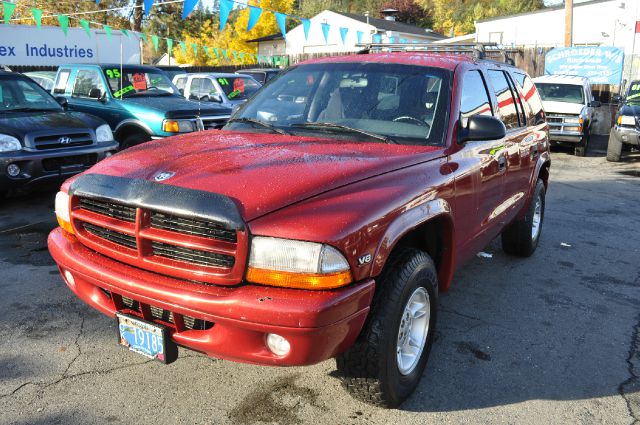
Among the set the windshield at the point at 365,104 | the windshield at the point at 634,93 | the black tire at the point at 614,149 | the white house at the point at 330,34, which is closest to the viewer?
the windshield at the point at 365,104

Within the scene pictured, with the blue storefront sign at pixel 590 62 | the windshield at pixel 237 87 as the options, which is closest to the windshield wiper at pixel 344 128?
the windshield at pixel 237 87

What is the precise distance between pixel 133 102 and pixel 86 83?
125cm

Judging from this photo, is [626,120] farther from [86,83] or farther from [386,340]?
[386,340]

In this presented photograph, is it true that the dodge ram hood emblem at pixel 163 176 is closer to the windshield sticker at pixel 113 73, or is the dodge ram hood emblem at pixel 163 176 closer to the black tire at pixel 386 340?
the black tire at pixel 386 340

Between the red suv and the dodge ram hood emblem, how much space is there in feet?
0.06

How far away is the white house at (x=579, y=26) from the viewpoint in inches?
1051

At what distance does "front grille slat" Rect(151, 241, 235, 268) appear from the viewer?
2.48 meters

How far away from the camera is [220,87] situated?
43.9ft

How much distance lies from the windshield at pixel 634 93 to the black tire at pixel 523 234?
9286mm

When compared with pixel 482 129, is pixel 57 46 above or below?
above

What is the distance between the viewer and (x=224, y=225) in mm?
2402

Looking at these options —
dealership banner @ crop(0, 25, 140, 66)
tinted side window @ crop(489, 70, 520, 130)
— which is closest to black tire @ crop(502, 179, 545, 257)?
tinted side window @ crop(489, 70, 520, 130)

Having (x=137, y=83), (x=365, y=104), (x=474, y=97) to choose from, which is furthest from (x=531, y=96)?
(x=137, y=83)

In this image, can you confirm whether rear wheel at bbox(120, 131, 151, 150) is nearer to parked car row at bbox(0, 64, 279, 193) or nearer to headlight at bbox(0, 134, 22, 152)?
parked car row at bbox(0, 64, 279, 193)
